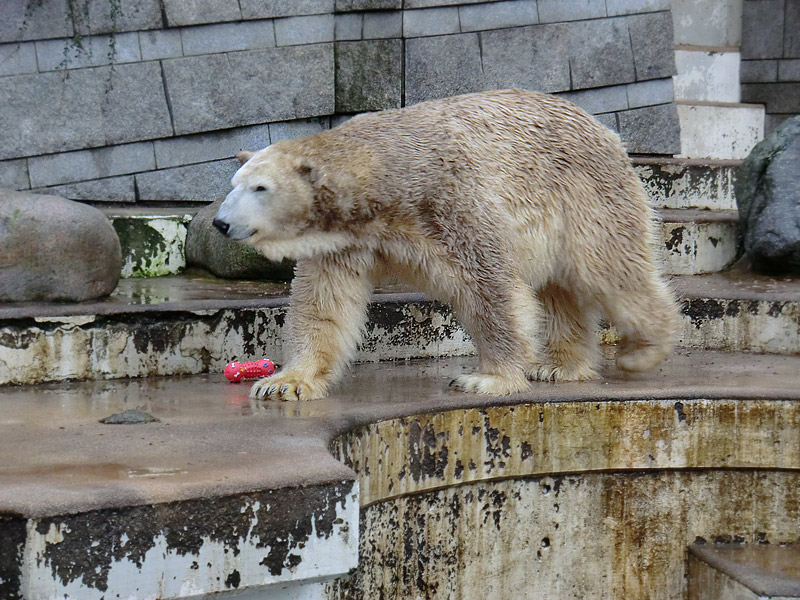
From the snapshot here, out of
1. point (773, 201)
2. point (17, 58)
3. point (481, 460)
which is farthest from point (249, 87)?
point (481, 460)

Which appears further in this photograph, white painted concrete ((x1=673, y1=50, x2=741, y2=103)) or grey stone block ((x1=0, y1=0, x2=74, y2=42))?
white painted concrete ((x1=673, y1=50, x2=741, y2=103))

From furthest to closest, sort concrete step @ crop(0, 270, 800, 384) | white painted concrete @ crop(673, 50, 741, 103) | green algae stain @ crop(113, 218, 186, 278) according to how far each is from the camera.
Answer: white painted concrete @ crop(673, 50, 741, 103) < green algae stain @ crop(113, 218, 186, 278) < concrete step @ crop(0, 270, 800, 384)

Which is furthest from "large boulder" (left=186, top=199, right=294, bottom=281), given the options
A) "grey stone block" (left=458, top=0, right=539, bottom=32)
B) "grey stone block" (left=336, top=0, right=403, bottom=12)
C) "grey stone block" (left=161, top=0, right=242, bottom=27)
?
"grey stone block" (left=458, top=0, right=539, bottom=32)

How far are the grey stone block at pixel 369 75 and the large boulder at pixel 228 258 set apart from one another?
1.41 meters

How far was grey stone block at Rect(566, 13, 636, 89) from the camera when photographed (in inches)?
300

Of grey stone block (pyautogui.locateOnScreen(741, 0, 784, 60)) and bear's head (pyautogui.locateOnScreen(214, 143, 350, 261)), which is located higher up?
grey stone block (pyautogui.locateOnScreen(741, 0, 784, 60))

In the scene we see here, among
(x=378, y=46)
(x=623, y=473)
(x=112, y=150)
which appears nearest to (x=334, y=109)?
(x=378, y=46)

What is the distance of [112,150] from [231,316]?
2.42 meters

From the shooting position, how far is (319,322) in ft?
13.5

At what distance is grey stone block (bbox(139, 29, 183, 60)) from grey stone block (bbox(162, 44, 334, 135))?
0.05 m

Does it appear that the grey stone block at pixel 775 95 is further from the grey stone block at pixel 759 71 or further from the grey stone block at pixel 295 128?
the grey stone block at pixel 295 128

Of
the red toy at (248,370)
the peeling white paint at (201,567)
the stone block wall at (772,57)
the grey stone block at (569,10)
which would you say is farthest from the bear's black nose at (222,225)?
the stone block wall at (772,57)

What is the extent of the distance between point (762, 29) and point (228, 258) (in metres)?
6.26

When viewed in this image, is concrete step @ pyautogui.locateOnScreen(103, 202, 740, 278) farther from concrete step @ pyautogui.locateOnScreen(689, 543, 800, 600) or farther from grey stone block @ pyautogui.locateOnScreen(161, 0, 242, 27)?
concrete step @ pyautogui.locateOnScreen(689, 543, 800, 600)
